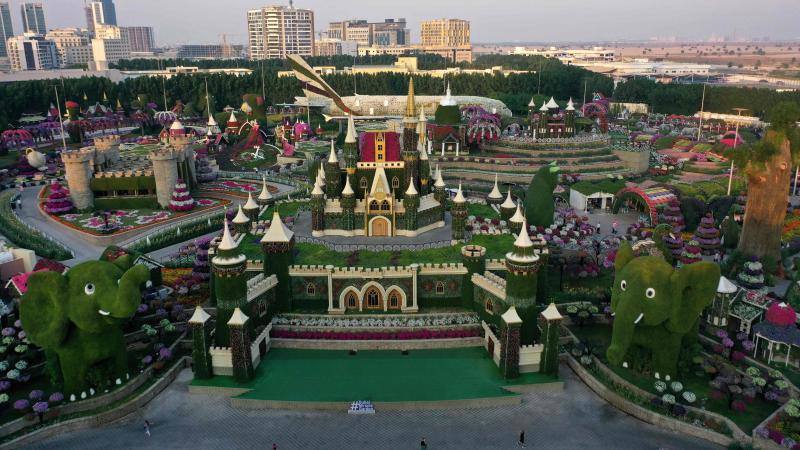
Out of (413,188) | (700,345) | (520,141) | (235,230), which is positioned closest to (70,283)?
(235,230)

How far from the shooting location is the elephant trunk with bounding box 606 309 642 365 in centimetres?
2625

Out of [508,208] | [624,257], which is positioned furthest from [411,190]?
[624,257]

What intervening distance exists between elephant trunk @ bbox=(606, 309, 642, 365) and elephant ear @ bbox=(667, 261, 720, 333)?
1.72m

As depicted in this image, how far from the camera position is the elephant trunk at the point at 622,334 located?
26.2 meters

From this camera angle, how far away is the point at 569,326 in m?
33.3

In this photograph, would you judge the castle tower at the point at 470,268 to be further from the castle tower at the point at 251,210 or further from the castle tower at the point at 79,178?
the castle tower at the point at 79,178

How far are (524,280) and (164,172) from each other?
→ 38645 millimetres

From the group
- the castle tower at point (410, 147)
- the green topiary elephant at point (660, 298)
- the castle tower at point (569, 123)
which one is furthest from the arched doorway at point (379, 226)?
the castle tower at point (569, 123)

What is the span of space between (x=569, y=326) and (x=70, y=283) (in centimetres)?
2550

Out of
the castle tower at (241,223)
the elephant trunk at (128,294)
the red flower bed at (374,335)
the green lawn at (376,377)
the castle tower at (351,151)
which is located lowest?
the green lawn at (376,377)

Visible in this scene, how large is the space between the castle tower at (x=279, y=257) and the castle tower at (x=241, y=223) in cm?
823

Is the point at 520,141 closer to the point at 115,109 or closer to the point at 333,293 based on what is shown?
the point at 333,293

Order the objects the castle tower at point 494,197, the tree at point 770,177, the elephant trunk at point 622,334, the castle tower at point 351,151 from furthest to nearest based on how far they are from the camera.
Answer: the castle tower at point 494,197, the castle tower at point 351,151, the tree at point 770,177, the elephant trunk at point 622,334

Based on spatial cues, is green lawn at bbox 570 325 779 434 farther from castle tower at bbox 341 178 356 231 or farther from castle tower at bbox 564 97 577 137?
castle tower at bbox 564 97 577 137
